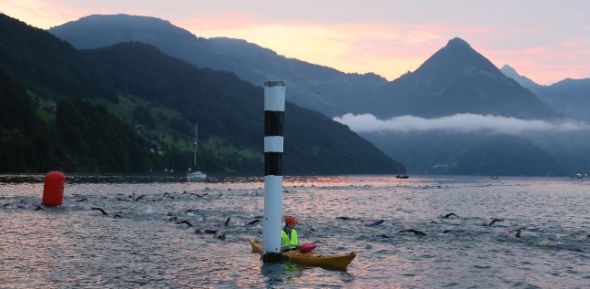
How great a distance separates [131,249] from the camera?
3278 centimetres

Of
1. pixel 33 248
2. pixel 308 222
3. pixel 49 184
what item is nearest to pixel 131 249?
pixel 33 248

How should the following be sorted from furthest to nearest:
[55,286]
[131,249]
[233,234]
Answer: [233,234]
[131,249]
[55,286]

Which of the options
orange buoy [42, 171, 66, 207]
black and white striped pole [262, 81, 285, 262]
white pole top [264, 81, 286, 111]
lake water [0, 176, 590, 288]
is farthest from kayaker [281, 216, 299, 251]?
orange buoy [42, 171, 66, 207]

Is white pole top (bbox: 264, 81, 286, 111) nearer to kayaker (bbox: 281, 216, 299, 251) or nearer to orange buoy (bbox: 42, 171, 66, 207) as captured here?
kayaker (bbox: 281, 216, 299, 251)

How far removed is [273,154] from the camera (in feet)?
80.9

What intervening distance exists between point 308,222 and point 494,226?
16.7 metres

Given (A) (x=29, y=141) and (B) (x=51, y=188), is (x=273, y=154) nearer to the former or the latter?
(B) (x=51, y=188)

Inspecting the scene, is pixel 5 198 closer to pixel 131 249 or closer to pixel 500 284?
pixel 131 249

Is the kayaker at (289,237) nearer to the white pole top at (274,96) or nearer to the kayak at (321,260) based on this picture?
the kayak at (321,260)

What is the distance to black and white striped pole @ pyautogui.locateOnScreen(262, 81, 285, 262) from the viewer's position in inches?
968

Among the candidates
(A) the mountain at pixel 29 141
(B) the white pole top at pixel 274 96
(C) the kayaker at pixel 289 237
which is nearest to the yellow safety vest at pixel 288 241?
(C) the kayaker at pixel 289 237

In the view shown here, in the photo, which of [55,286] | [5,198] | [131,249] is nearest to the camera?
[55,286]

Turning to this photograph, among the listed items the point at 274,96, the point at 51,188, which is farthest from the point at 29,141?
the point at 274,96

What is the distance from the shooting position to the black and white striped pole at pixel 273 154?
80.7 ft
